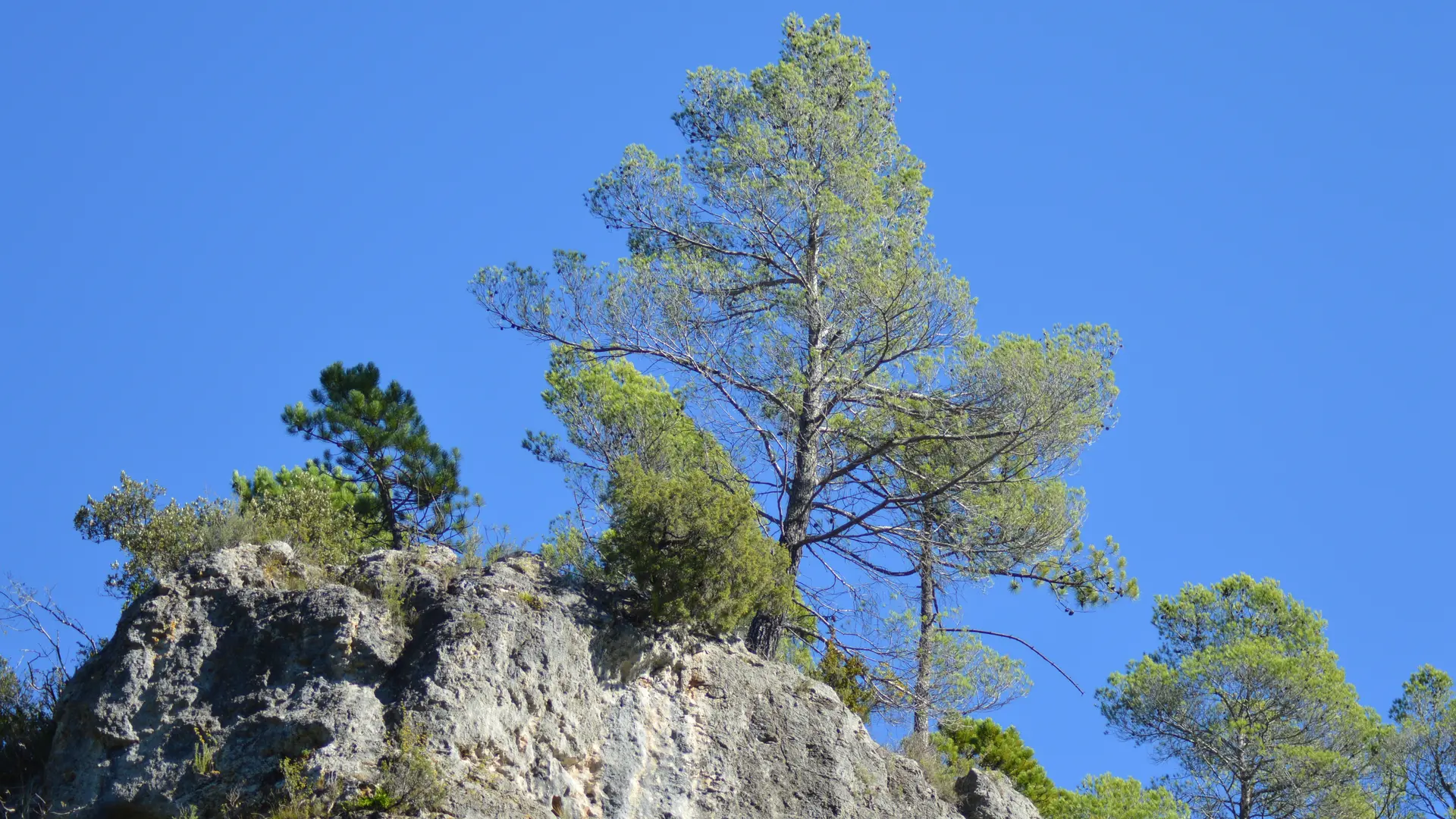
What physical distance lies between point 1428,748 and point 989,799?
500 inches

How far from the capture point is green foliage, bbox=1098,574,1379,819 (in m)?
20.6

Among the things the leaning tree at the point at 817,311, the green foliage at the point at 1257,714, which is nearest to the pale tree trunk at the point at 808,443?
the leaning tree at the point at 817,311

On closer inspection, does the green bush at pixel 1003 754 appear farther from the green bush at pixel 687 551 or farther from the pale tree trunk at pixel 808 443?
the green bush at pixel 687 551

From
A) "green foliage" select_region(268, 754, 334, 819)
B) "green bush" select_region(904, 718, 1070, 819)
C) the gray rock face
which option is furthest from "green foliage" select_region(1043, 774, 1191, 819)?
"green foliage" select_region(268, 754, 334, 819)

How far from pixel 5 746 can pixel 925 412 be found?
8888mm

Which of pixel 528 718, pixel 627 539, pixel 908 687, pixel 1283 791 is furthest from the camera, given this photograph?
pixel 1283 791

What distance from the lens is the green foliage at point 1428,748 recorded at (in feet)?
72.4

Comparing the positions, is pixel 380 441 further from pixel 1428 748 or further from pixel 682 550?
pixel 1428 748

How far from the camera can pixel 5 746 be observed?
34.3ft

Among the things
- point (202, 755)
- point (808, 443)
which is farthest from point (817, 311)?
point (202, 755)

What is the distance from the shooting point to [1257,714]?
2130cm

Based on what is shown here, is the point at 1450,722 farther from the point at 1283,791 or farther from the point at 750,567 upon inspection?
the point at 750,567

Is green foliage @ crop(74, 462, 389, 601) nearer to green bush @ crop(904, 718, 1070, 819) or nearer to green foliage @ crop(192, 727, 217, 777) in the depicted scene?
green foliage @ crop(192, 727, 217, 777)

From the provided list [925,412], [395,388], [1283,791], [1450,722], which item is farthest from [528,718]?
[1450,722]
